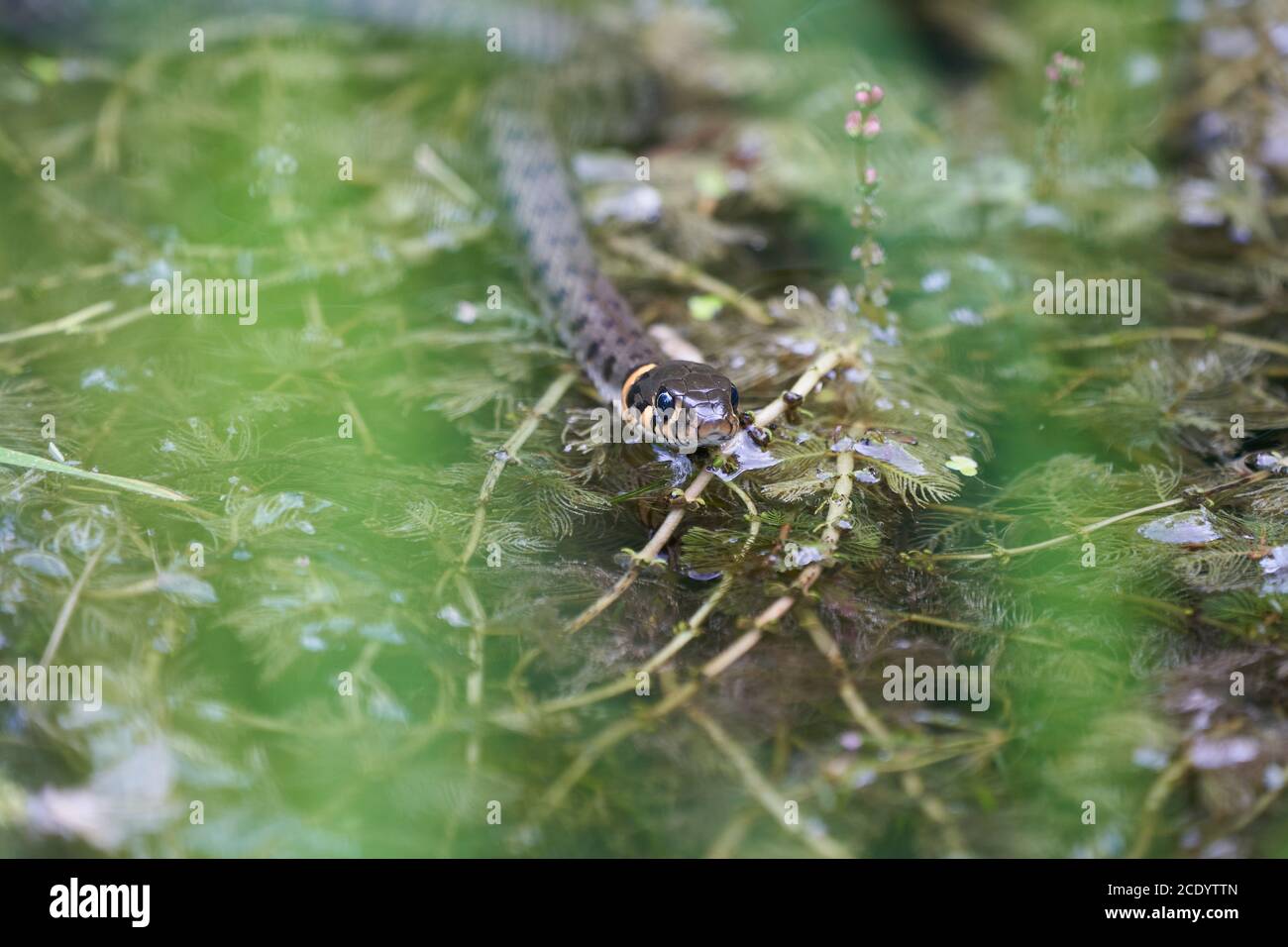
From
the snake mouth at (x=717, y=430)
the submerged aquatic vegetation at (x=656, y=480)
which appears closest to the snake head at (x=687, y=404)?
the snake mouth at (x=717, y=430)

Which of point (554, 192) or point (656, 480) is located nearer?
point (656, 480)

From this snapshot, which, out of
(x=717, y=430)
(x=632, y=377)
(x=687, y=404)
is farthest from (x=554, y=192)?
(x=717, y=430)

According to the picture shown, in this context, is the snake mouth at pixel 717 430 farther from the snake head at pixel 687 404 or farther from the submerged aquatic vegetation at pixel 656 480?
the submerged aquatic vegetation at pixel 656 480

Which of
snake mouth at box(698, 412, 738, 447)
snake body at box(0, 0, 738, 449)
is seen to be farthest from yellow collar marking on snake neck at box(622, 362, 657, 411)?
snake mouth at box(698, 412, 738, 447)

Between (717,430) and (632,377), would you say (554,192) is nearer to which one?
(632,377)

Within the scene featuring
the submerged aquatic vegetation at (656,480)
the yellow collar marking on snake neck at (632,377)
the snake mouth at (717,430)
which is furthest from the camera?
the yellow collar marking on snake neck at (632,377)

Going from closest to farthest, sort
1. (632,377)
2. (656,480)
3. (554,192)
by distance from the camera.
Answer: (656,480)
(632,377)
(554,192)

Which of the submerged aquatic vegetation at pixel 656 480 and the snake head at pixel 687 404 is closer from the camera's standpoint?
the submerged aquatic vegetation at pixel 656 480
